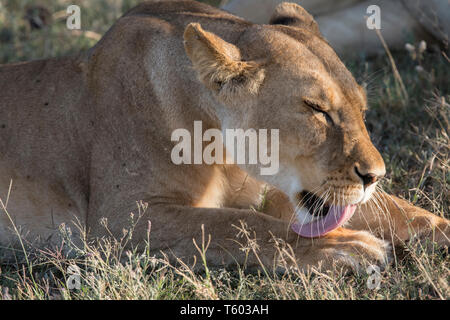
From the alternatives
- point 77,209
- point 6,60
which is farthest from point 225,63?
point 6,60

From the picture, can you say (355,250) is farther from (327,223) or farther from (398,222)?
(398,222)

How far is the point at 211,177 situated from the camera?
2939 millimetres

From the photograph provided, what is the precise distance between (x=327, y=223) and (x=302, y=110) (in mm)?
418

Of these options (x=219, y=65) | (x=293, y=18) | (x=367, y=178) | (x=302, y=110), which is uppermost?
(x=293, y=18)

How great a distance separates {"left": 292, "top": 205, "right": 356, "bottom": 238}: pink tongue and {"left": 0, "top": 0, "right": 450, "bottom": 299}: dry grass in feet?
0.52

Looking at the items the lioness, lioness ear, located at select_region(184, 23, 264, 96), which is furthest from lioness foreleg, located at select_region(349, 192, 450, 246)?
lioness ear, located at select_region(184, 23, 264, 96)

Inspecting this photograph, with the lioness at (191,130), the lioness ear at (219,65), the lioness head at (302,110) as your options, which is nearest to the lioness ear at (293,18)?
the lioness at (191,130)

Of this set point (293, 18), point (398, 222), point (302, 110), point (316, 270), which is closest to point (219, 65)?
point (302, 110)

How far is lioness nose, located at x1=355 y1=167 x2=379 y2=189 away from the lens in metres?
2.50

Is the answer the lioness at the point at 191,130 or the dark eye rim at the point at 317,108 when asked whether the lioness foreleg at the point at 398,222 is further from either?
the dark eye rim at the point at 317,108

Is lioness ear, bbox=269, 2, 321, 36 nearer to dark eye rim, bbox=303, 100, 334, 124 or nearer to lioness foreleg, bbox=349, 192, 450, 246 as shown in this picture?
dark eye rim, bbox=303, 100, 334, 124

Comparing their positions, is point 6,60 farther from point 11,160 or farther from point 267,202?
point 267,202

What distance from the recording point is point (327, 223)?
2648 mm

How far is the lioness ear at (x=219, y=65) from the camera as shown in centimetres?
252
